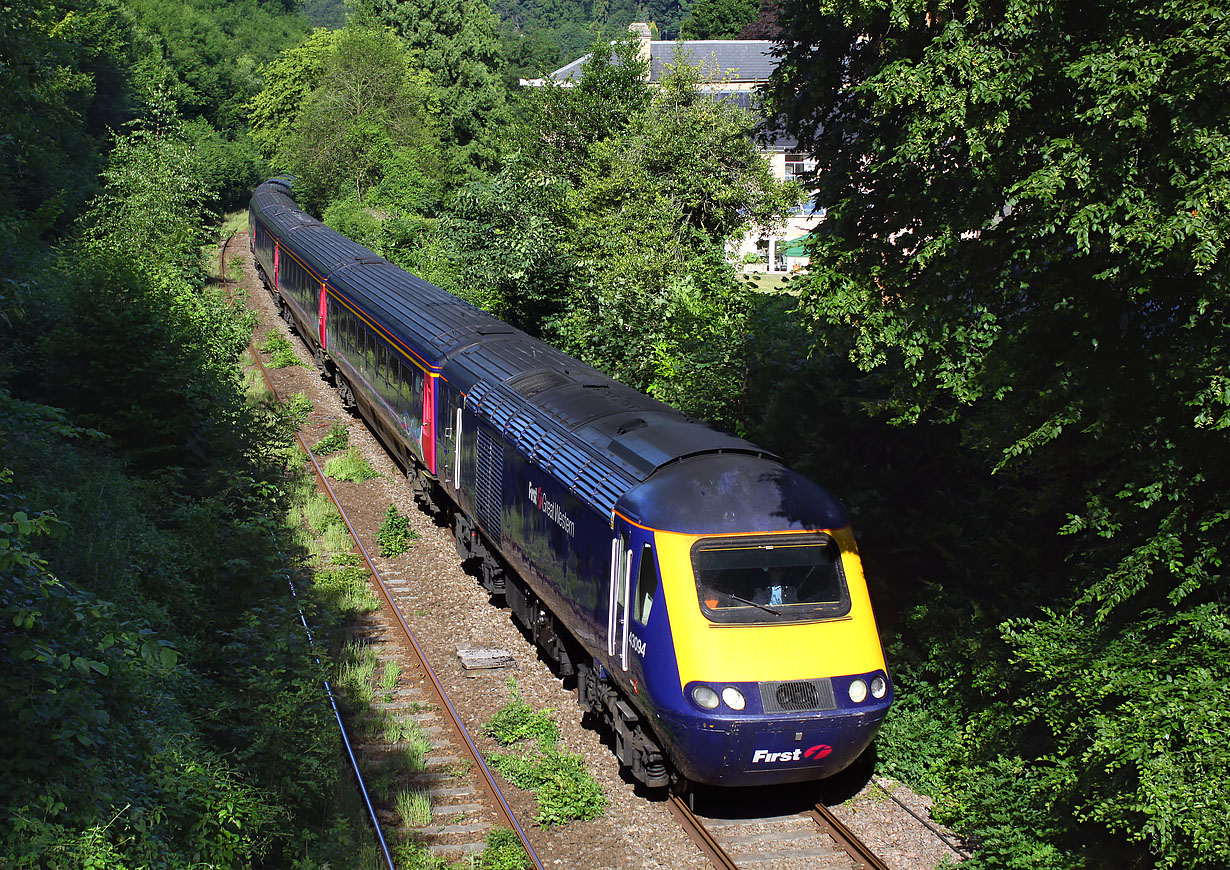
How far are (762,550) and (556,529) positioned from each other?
2.86m

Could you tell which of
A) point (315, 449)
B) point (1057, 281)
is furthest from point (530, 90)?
point (1057, 281)

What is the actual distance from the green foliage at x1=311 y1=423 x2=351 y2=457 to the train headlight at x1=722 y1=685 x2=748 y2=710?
14362mm

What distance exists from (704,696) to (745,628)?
731 mm

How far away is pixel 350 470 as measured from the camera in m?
20.1

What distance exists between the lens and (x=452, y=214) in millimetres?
30422

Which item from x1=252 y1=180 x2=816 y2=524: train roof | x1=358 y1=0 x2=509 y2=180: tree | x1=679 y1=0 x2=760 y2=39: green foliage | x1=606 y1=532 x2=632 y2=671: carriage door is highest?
x1=679 y1=0 x2=760 y2=39: green foliage

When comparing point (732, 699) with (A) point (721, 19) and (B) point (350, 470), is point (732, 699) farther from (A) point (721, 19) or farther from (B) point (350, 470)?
(A) point (721, 19)

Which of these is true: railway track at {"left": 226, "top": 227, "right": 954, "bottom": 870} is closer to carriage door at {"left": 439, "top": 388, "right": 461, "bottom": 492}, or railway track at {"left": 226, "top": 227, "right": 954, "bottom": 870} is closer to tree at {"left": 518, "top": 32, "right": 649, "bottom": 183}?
carriage door at {"left": 439, "top": 388, "right": 461, "bottom": 492}

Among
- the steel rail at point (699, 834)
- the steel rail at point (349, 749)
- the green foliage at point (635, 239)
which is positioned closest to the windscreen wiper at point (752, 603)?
the steel rail at point (699, 834)

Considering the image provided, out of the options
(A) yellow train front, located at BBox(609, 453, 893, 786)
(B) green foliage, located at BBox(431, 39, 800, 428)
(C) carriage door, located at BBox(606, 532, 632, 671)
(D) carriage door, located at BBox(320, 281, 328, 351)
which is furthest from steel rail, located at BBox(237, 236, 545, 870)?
(B) green foliage, located at BBox(431, 39, 800, 428)

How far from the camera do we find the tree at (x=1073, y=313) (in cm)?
786

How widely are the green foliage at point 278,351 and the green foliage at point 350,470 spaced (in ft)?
25.8

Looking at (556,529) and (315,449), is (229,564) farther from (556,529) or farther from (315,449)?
(315,449)

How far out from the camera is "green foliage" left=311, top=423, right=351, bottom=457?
21.2 m
